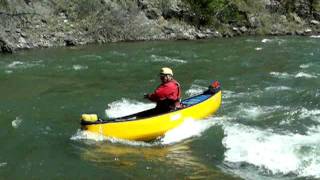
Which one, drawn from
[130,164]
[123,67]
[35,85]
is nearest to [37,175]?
[130,164]

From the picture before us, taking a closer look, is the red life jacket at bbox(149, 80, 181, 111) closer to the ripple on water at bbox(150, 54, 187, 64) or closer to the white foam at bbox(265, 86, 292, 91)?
the white foam at bbox(265, 86, 292, 91)

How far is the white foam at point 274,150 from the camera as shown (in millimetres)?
10047

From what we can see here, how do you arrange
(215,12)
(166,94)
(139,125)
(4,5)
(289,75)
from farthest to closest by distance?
1. (215,12)
2. (4,5)
3. (289,75)
4. (166,94)
5. (139,125)

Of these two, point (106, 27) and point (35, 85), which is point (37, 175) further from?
point (106, 27)

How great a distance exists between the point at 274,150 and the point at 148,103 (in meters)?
5.17

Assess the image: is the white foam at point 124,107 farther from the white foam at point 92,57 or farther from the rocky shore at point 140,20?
the rocky shore at point 140,20

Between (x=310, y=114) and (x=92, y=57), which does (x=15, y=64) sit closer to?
(x=92, y=57)

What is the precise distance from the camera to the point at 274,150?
35.6 ft

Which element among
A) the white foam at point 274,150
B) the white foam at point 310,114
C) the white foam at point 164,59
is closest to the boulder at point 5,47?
the white foam at point 164,59

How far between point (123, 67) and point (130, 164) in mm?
10474

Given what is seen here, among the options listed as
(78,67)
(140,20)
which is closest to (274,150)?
(78,67)

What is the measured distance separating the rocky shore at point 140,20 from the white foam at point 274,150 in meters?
15.3

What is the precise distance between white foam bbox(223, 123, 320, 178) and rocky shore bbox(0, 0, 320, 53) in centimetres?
1534

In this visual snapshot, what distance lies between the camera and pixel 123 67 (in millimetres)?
20469
